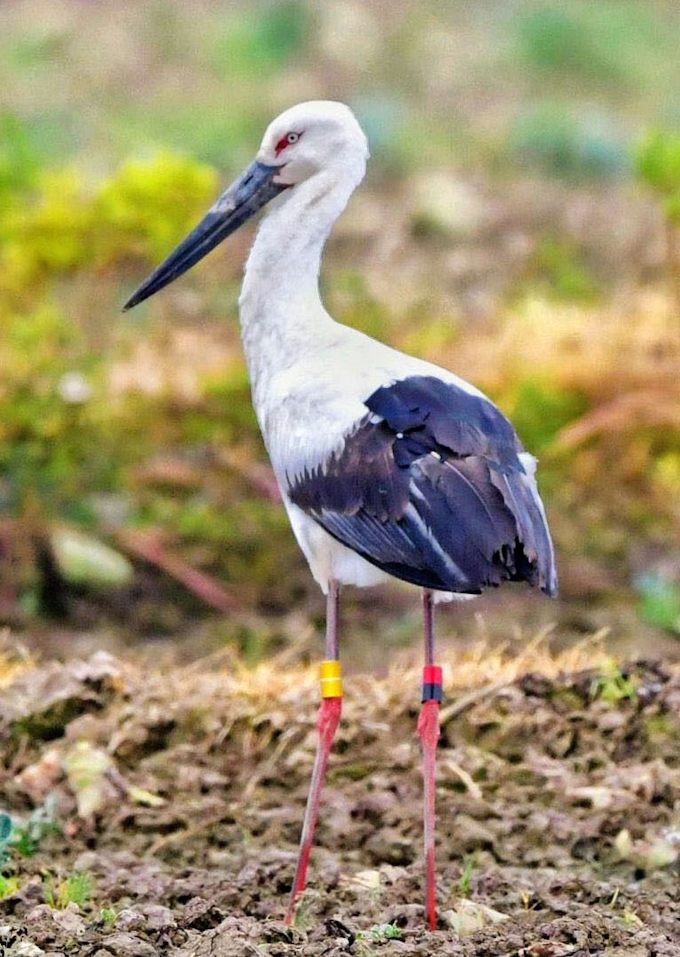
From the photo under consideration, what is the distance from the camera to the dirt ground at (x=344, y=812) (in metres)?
4.01

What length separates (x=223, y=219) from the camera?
5195 millimetres

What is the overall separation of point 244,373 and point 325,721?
394 centimetres

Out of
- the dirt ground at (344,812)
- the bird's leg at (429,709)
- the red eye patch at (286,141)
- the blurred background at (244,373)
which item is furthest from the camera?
the blurred background at (244,373)

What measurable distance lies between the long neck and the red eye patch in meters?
0.11

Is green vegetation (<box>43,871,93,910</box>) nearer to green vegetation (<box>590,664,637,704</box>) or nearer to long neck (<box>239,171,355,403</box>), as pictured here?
long neck (<box>239,171,355,403</box>)

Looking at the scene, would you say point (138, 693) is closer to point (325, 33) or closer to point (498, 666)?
point (498, 666)

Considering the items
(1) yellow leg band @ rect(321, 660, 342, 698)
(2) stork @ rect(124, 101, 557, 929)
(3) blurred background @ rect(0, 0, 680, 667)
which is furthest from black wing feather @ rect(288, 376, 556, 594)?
(3) blurred background @ rect(0, 0, 680, 667)

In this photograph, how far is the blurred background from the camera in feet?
24.3

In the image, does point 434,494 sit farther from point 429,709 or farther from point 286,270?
point 286,270

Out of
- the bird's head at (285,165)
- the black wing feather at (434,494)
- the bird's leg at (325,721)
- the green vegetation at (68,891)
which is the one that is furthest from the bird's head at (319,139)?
the green vegetation at (68,891)

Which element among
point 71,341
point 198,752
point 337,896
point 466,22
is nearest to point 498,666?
point 198,752

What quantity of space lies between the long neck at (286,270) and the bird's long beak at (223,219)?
0.33 feet

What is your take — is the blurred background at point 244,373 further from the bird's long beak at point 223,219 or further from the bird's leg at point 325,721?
the bird's long beak at point 223,219

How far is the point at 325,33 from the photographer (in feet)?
53.8
